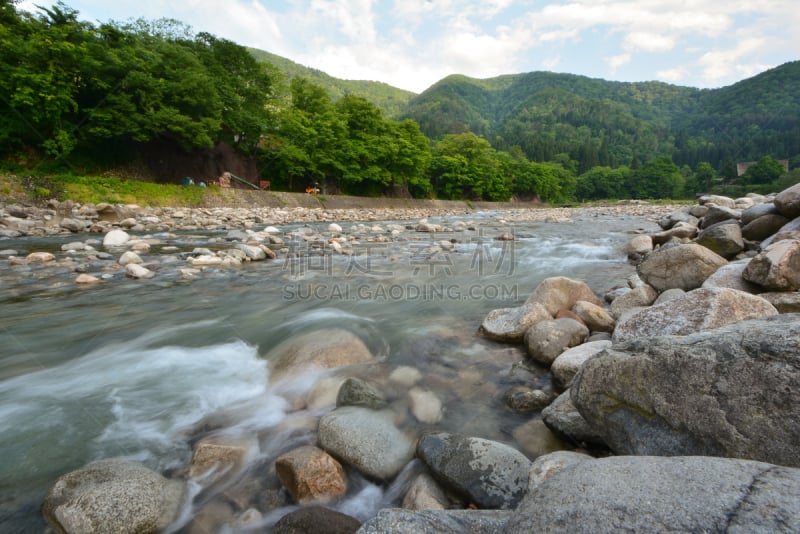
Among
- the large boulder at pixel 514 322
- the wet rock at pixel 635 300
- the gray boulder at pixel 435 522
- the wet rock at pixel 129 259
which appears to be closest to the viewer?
the gray boulder at pixel 435 522

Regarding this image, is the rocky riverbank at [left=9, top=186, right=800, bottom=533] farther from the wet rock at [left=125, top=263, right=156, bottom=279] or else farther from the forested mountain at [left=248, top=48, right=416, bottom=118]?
the forested mountain at [left=248, top=48, right=416, bottom=118]

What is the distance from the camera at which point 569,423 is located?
2609 millimetres

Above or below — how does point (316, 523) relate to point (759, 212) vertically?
below

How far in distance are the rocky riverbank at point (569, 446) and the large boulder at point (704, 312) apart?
0.01 meters

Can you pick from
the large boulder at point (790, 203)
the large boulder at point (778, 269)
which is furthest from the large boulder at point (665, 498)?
the large boulder at point (790, 203)

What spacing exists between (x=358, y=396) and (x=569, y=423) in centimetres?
173

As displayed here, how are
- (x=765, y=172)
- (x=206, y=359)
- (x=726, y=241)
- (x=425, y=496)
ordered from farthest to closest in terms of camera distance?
(x=765, y=172) < (x=726, y=241) < (x=206, y=359) < (x=425, y=496)

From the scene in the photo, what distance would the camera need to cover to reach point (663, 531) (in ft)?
3.36

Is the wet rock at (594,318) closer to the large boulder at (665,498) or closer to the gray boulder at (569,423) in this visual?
the gray boulder at (569,423)

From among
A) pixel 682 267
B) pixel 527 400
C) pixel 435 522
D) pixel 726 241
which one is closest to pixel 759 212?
pixel 726 241

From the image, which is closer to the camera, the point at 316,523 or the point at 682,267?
the point at 316,523

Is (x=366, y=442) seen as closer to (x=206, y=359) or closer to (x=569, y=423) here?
(x=569, y=423)

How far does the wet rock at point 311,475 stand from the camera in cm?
229

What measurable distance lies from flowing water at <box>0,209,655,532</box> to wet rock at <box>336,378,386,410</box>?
0.22 m
